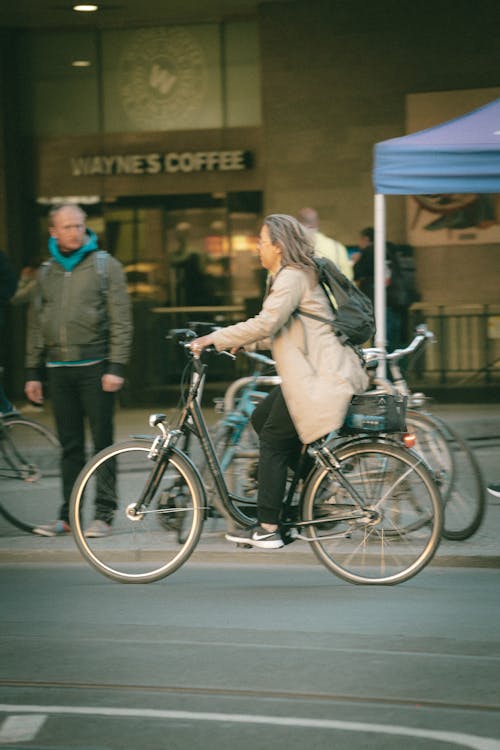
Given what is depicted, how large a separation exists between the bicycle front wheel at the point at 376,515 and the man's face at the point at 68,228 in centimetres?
206

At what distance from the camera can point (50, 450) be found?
7.77 meters

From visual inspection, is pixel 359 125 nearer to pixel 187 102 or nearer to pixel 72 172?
pixel 187 102

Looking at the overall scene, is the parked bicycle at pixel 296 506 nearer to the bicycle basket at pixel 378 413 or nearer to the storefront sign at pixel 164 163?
the bicycle basket at pixel 378 413

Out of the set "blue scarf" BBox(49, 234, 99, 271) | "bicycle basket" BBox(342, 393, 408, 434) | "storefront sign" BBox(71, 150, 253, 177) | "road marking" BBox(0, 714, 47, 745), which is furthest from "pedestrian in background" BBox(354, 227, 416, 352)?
"road marking" BBox(0, 714, 47, 745)

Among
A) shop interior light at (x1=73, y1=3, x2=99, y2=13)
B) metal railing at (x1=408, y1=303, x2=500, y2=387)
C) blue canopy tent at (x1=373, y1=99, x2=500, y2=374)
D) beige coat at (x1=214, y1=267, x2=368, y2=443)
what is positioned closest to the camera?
beige coat at (x1=214, y1=267, x2=368, y2=443)

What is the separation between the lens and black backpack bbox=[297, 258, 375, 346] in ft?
19.6

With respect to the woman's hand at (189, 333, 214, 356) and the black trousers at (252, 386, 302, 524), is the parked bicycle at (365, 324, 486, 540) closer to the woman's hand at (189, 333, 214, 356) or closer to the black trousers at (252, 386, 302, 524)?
the black trousers at (252, 386, 302, 524)

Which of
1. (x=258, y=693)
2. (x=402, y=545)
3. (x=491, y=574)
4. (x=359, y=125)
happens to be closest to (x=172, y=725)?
(x=258, y=693)

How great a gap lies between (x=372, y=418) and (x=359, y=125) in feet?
28.4

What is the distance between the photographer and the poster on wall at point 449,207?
1384cm

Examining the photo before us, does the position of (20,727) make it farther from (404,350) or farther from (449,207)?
(449,207)

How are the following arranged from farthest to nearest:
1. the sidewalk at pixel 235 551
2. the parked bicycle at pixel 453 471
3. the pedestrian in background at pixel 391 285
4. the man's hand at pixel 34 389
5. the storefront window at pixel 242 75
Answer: the storefront window at pixel 242 75
the pedestrian in background at pixel 391 285
the man's hand at pixel 34 389
the parked bicycle at pixel 453 471
the sidewalk at pixel 235 551

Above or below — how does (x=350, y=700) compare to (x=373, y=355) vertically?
below

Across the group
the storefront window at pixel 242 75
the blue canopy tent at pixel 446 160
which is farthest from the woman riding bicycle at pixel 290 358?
the storefront window at pixel 242 75
